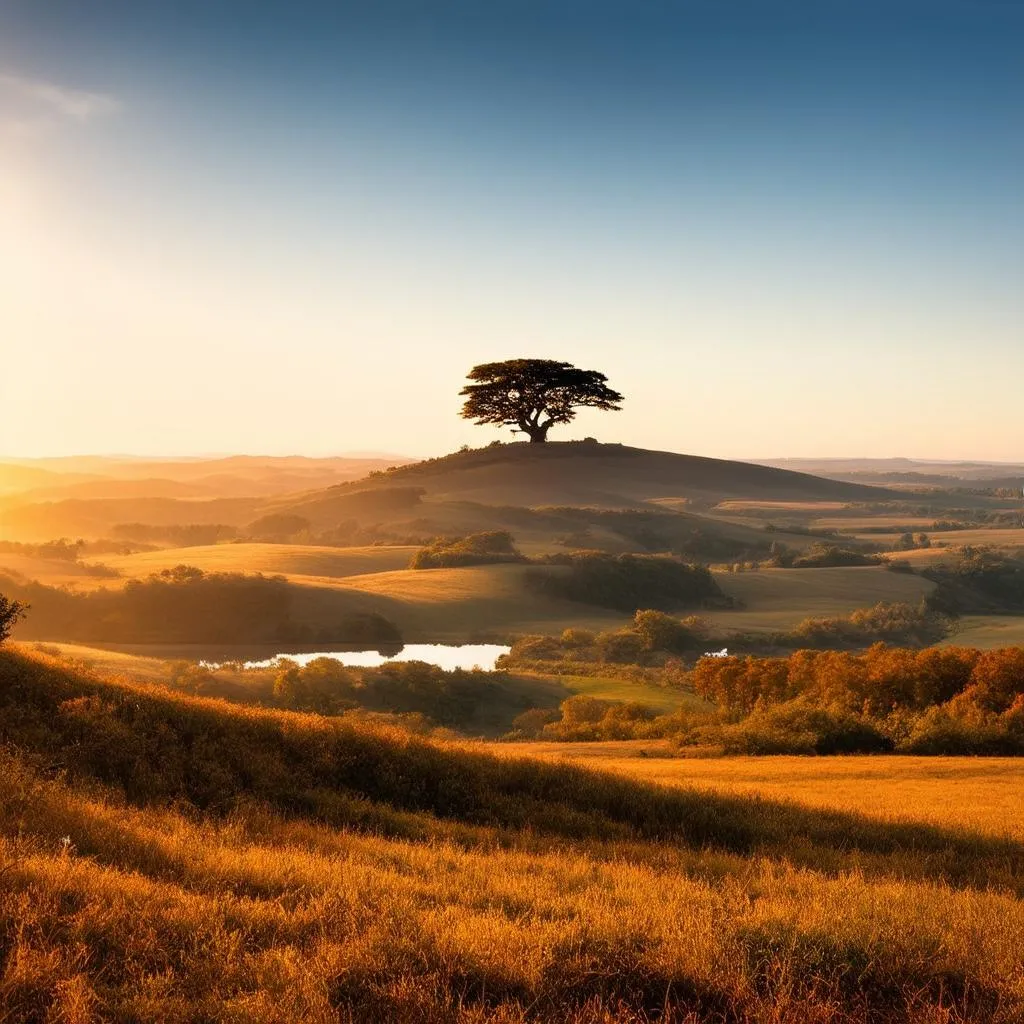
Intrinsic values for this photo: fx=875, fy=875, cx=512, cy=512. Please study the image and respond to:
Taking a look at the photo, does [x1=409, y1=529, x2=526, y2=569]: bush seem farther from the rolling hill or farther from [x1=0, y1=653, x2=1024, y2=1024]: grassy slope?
[x1=0, y1=653, x2=1024, y2=1024]: grassy slope

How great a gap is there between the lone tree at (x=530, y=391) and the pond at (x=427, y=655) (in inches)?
1234

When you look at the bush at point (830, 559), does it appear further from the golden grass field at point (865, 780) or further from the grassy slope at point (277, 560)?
the golden grass field at point (865, 780)

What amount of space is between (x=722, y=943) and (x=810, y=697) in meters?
24.5

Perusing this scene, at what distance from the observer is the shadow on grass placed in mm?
11766

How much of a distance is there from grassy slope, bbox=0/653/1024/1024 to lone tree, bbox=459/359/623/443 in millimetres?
71395

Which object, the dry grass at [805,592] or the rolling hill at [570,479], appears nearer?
the dry grass at [805,592]

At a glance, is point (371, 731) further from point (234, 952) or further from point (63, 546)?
point (63, 546)

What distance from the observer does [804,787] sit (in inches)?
744

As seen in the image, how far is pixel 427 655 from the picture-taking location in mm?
55375

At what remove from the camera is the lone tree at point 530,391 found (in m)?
83.6

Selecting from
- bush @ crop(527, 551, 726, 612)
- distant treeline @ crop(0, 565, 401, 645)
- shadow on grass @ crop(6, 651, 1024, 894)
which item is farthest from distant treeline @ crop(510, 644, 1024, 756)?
bush @ crop(527, 551, 726, 612)

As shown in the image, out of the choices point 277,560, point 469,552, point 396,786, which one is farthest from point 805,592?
point 396,786

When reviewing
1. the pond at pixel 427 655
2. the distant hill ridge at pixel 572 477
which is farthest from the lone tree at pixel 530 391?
the pond at pixel 427 655

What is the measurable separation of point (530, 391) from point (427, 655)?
36507mm
